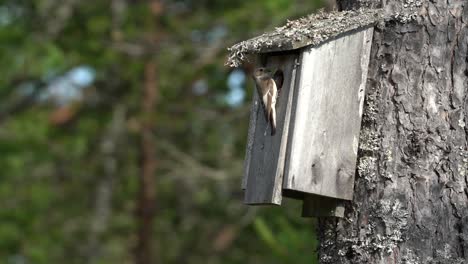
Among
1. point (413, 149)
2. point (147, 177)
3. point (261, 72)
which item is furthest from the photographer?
point (147, 177)

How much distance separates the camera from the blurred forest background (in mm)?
10219

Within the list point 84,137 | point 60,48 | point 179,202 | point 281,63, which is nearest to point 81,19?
point 60,48

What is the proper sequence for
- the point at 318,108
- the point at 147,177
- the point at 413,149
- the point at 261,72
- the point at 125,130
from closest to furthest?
the point at 413,149 < the point at 318,108 < the point at 261,72 < the point at 147,177 < the point at 125,130

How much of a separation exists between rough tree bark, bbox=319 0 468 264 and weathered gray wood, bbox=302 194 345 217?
40mm

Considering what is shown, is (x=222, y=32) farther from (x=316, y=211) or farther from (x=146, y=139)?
(x=316, y=211)

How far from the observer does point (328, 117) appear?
337 cm

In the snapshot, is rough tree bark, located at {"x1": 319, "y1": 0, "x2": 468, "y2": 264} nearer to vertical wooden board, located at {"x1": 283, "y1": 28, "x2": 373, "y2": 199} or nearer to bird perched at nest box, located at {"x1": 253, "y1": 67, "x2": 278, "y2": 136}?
vertical wooden board, located at {"x1": 283, "y1": 28, "x2": 373, "y2": 199}

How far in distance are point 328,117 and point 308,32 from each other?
13.0 inches

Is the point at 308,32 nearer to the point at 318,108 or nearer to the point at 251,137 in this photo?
the point at 318,108

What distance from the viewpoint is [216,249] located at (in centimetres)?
1130

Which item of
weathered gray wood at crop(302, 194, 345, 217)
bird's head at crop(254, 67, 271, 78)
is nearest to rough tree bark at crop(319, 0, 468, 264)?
weathered gray wood at crop(302, 194, 345, 217)

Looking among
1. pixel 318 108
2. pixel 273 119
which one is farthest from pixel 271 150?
pixel 318 108

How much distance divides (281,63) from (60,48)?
23.8 ft

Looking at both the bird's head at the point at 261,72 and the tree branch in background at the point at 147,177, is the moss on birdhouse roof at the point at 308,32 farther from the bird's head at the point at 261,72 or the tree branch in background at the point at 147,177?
the tree branch in background at the point at 147,177
